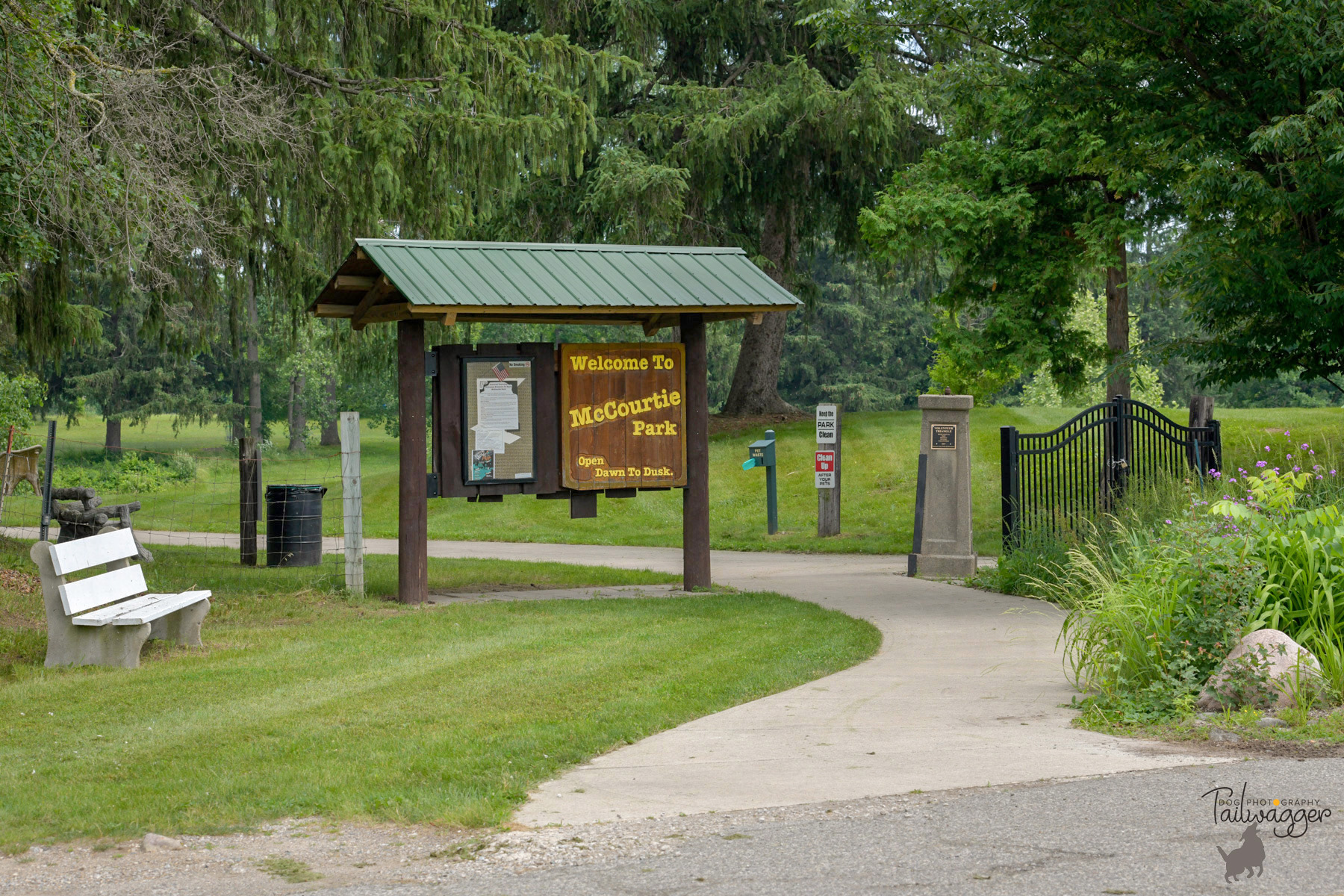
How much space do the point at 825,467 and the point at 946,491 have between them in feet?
18.0

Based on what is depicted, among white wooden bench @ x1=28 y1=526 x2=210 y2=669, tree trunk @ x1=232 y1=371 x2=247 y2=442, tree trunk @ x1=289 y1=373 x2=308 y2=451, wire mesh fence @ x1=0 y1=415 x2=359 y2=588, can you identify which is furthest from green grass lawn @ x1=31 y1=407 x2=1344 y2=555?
tree trunk @ x1=289 y1=373 x2=308 y2=451

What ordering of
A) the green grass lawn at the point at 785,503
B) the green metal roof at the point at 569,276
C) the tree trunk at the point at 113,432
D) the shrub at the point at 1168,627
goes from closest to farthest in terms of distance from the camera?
the shrub at the point at 1168,627
the green metal roof at the point at 569,276
the green grass lawn at the point at 785,503
the tree trunk at the point at 113,432

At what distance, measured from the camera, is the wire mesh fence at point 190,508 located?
16.4 meters

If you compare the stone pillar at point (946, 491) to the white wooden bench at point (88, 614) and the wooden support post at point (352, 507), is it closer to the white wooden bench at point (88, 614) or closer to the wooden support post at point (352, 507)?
the wooden support post at point (352, 507)

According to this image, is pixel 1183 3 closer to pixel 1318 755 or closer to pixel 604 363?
pixel 604 363

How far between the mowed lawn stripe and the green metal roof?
2.99 m

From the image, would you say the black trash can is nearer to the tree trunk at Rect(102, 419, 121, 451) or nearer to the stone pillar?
the stone pillar

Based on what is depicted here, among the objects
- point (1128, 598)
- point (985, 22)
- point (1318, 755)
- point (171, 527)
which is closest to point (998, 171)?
point (985, 22)

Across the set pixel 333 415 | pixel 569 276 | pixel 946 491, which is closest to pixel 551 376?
pixel 569 276

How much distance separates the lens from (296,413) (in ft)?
204

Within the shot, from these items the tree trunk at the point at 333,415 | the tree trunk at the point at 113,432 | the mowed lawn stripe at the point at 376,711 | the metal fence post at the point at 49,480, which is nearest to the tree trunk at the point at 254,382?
the tree trunk at the point at 333,415

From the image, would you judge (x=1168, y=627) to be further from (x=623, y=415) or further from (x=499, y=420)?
(x=499, y=420)

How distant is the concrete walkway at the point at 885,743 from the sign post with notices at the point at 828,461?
9.46 m

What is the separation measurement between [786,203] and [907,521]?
32.9 feet
